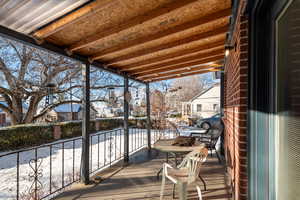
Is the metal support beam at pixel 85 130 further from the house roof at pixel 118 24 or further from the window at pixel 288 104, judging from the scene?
the window at pixel 288 104

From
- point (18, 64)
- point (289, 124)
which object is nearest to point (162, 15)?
point (289, 124)

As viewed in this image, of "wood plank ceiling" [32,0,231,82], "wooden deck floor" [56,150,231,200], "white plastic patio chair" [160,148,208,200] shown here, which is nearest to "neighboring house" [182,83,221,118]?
"wooden deck floor" [56,150,231,200]

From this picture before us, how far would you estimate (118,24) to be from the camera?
2057 millimetres

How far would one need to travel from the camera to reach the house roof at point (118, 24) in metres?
1.62

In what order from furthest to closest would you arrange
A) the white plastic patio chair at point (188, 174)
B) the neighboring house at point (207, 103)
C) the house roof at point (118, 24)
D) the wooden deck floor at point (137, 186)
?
the neighboring house at point (207, 103) → the wooden deck floor at point (137, 186) → the white plastic patio chair at point (188, 174) → the house roof at point (118, 24)

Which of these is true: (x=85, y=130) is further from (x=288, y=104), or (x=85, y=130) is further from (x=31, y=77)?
(x=31, y=77)

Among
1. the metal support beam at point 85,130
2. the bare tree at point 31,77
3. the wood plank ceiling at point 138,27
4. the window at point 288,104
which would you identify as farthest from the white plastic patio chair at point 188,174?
the bare tree at point 31,77

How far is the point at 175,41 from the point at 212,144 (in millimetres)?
2764

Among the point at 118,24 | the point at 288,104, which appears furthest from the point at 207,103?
the point at 288,104

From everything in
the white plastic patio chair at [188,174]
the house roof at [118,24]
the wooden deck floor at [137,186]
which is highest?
the house roof at [118,24]

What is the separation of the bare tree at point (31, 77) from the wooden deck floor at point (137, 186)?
395 cm

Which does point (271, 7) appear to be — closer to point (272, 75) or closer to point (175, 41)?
point (272, 75)

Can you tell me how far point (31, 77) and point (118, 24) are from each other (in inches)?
311

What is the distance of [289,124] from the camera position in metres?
0.88
